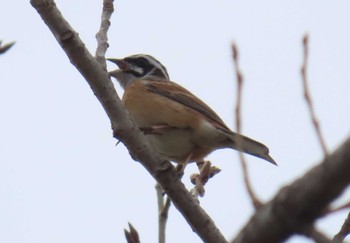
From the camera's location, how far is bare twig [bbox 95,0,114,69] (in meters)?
4.40

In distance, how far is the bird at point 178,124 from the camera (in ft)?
19.8

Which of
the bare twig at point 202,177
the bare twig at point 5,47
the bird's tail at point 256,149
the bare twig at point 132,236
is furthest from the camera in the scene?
the bird's tail at point 256,149

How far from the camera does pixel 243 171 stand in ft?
5.63

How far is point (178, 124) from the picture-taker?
6.22m

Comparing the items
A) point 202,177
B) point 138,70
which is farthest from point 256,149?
point 138,70

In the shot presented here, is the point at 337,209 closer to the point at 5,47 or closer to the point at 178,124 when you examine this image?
the point at 5,47

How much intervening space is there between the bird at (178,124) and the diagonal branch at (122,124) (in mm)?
1483

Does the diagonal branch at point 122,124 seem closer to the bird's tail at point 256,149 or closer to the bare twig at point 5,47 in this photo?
the bare twig at point 5,47

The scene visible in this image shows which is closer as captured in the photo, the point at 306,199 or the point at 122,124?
the point at 306,199

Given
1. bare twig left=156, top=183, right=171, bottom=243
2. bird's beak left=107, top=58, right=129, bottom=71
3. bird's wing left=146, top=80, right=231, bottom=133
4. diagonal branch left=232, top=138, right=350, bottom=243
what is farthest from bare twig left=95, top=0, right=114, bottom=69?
diagonal branch left=232, top=138, right=350, bottom=243

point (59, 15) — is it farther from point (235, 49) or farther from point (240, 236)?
point (240, 236)

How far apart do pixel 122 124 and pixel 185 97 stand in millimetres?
2761

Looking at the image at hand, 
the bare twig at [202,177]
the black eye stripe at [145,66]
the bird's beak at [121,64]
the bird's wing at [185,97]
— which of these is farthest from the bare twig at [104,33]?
the black eye stripe at [145,66]

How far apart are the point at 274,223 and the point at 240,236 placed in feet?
0.35
